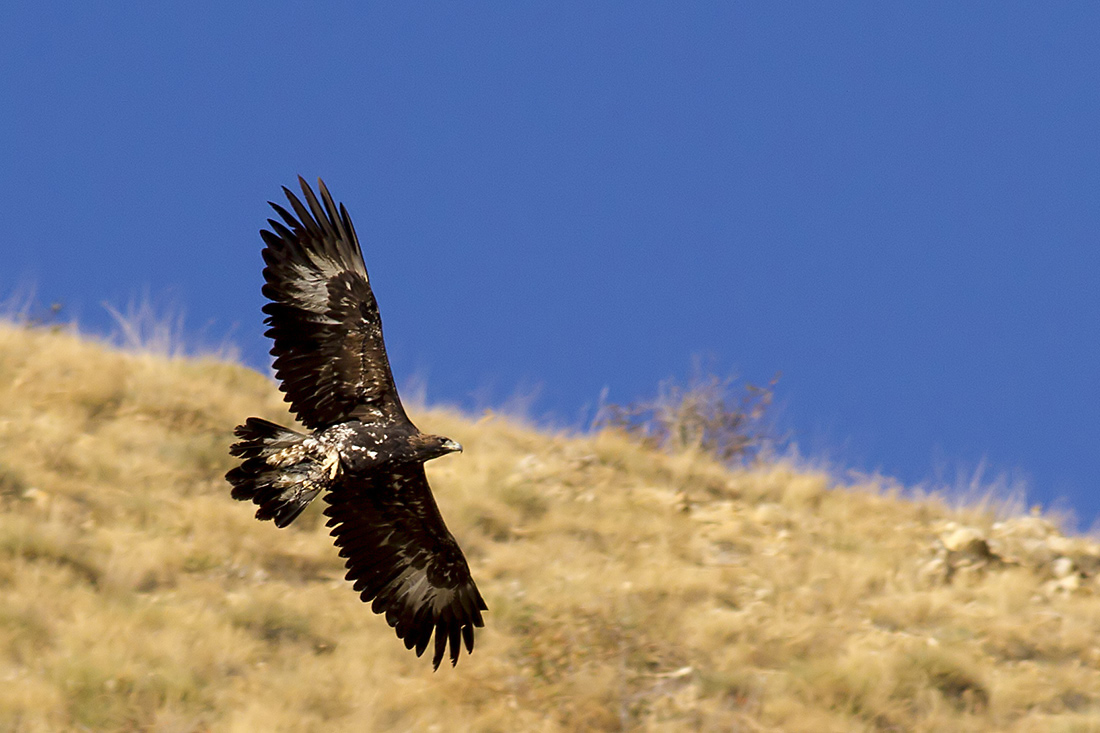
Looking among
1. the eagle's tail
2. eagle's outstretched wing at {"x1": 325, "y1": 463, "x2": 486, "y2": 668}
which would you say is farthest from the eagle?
eagle's outstretched wing at {"x1": 325, "y1": 463, "x2": 486, "y2": 668}

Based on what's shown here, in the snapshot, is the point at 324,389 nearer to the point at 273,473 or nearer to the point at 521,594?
the point at 273,473

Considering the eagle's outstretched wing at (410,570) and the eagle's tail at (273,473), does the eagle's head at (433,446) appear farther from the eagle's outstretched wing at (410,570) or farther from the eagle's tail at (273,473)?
the eagle's outstretched wing at (410,570)

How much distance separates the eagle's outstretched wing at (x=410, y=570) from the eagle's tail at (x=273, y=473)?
111cm

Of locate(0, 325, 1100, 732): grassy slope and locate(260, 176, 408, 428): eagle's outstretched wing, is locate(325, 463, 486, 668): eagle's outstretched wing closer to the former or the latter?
locate(260, 176, 408, 428): eagle's outstretched wing

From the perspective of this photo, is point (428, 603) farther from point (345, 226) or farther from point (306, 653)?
point (306, 653)

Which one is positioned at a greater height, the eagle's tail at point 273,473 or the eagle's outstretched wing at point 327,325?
the eagle's outstretched wing at point 327,325

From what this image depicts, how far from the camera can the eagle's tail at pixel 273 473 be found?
8.36m

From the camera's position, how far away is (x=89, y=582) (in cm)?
1390

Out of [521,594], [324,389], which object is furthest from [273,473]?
[521,594]

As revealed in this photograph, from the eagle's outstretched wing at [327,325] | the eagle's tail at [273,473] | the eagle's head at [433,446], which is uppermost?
the eagle's outstretched wing at [327,325]

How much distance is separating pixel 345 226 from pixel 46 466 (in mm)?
8602

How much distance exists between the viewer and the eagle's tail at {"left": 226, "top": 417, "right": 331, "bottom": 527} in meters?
8.36

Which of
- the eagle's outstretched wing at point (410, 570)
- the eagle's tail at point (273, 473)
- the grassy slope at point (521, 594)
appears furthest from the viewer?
the grassy slope at point (521, 594)

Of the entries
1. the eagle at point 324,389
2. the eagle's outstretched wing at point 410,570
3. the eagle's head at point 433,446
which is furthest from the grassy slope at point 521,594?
the eagle's head at point 433,446
